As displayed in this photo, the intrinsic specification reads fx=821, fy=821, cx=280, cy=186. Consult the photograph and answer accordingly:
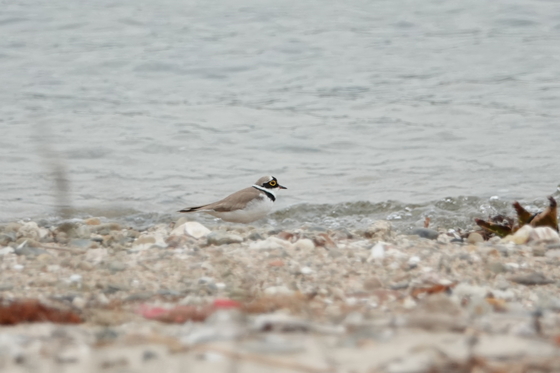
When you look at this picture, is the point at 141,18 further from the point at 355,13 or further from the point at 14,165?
the point at 14,165

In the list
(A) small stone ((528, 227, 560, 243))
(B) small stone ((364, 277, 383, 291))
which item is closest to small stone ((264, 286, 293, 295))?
(B) small stone ((364, 277, 383, 291))

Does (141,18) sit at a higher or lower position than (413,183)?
higher

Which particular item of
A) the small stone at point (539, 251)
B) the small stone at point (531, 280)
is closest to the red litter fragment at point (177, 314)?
the small stone at point (531, 280)

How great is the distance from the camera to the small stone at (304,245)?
219 inches

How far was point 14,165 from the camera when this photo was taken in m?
11.0

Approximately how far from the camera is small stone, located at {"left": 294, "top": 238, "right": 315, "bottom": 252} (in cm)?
555

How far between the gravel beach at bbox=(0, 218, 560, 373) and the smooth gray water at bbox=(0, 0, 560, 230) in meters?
0.86

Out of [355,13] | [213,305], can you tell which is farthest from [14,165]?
[355,13]

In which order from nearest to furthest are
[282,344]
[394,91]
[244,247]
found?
[282,344], [244,247], [394,91]

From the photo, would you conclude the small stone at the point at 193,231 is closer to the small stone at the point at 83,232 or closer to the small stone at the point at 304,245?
the small stone at the point at 83,232

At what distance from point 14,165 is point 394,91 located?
667 centimetres

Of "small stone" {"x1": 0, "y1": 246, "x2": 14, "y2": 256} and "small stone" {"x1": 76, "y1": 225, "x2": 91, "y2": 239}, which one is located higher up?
"small stone" {"x1": 0, "y1": 246, "x2": 14, "y2": 256}

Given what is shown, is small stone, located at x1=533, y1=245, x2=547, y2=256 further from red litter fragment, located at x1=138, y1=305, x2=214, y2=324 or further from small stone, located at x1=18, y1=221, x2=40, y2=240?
small stone, located at x1=18, y1=221, x2=40, y2=240

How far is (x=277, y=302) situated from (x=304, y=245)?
1732 mm
